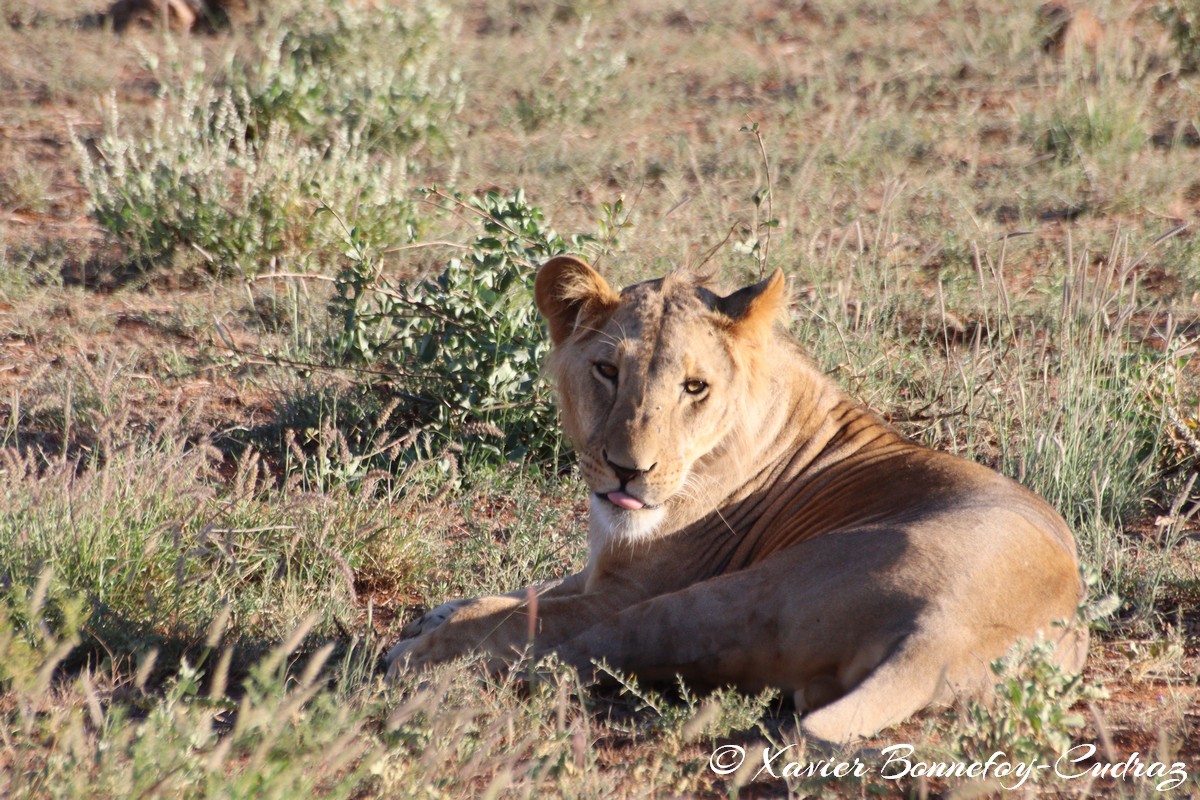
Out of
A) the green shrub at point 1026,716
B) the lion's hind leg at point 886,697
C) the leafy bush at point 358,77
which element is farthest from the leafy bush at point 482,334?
the leafy bush at point 358,77

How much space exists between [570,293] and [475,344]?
5.04ft

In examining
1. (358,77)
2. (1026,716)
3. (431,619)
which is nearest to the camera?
(1026,716)

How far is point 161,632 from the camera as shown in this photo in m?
3.81

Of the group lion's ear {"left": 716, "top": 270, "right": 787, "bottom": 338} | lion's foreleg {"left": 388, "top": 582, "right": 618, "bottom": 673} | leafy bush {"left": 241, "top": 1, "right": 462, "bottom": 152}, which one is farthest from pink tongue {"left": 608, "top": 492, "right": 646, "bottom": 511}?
leafy bush {"left": 241, "top": 1, "right": 462, "bottom": 152}

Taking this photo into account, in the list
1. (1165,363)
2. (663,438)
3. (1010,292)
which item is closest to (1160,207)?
(1010,292)

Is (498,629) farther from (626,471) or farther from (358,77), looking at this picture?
(358,77)

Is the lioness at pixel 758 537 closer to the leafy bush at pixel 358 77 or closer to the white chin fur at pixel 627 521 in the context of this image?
the white chin fur at pixel 627 521

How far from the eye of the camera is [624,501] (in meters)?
3.76

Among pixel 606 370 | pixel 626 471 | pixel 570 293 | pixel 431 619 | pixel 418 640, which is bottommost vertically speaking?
pixel 431 619

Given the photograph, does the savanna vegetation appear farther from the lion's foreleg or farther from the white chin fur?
the white chin fur

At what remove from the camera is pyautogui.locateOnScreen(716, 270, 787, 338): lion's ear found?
3.96 meters

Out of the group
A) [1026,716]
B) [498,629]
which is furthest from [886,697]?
[498,629]

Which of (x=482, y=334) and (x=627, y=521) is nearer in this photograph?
(x=627, y=521)

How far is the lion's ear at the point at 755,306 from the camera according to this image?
3955mm
